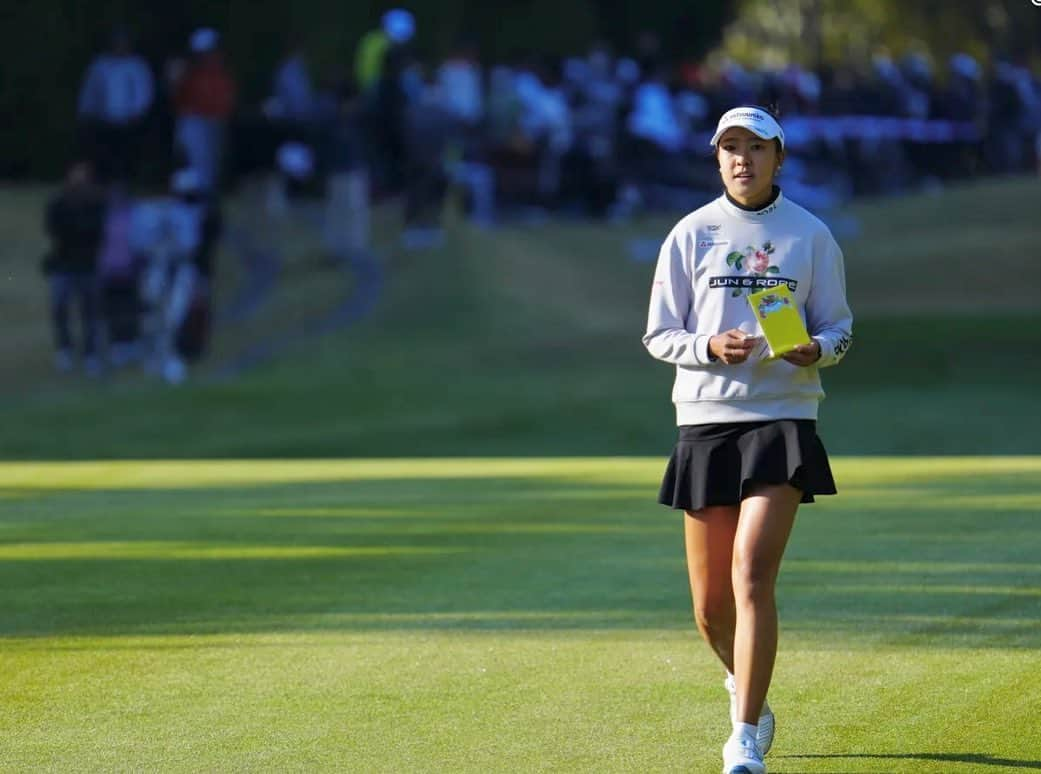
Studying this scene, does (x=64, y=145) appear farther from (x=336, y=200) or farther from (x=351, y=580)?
(x=351, y=580)

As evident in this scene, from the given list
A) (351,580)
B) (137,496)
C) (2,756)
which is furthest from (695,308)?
(137,496)

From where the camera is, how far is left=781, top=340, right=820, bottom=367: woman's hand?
627 centimetres

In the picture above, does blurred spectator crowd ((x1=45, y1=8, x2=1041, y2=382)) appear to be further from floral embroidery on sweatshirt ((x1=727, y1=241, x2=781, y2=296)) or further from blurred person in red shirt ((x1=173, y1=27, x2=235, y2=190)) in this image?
floral embroidery on sweatshirt ((x1=727, y1=241, x2=781, y2=296))

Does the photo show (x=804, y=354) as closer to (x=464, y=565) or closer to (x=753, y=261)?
(x=753, y=261)

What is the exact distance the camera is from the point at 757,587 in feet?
20.6

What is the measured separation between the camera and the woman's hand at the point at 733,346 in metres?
6.27

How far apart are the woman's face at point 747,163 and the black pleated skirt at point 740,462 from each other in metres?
0.64

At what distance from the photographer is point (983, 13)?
5912 centimetres

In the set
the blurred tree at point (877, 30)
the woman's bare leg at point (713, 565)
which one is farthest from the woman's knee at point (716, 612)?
the blurred tree at point (877, 30)

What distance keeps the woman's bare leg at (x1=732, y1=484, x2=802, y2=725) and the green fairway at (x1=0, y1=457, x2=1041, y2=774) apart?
276mm

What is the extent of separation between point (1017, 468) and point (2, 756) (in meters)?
10.4

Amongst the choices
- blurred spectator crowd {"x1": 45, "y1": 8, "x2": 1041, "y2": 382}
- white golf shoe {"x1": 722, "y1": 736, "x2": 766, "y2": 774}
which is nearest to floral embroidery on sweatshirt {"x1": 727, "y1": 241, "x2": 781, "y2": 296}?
white golf shoe {"x1": 722, "y1": 736, "x2": 766, "y2": 774}

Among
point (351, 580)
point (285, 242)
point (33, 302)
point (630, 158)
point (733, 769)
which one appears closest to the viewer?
point (733, 769)

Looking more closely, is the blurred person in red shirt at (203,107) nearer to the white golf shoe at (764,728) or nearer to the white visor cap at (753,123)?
the white visor cap at (753,123)
